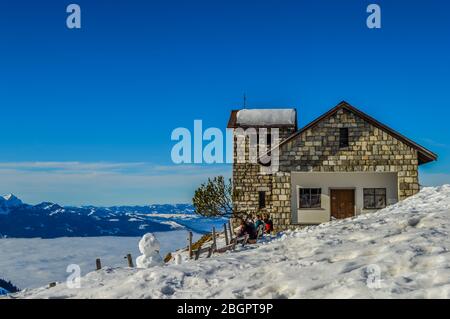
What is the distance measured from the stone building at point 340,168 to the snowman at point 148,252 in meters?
12.5

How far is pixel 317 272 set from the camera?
10023mm

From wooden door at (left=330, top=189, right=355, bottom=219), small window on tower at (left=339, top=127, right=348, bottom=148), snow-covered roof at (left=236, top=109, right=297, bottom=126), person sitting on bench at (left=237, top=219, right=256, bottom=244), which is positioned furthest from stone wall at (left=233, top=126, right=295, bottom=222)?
person sitting on bench at (left=237, top=219, right=256, bottom=244)

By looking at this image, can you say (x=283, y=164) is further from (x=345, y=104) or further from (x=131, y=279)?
(x=131, y=279)

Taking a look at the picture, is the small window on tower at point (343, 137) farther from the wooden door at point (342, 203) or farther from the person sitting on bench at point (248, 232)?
the person sitting on bench at point (248, 232)

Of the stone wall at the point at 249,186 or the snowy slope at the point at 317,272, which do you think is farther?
the stone wall at the point at 249,186

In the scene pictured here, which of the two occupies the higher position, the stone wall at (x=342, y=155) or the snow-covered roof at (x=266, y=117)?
the snow-covered roof at (x=266, y=117)

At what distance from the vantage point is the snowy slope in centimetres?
904

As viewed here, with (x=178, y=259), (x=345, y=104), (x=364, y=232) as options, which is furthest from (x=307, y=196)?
(x=364, y=232)

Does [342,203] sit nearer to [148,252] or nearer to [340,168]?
[340,168]

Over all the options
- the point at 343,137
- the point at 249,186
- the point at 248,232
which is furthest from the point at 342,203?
the point at 248,232

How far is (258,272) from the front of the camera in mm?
10523

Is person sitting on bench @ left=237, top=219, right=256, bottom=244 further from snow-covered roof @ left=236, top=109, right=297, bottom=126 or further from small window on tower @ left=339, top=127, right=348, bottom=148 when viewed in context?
snow-covered roof @ left=236, top=109, right=297, bottom=126

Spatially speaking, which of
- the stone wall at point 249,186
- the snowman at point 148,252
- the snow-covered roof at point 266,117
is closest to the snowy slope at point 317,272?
the snowman at point 148,252

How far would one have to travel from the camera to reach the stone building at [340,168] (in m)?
27.2
